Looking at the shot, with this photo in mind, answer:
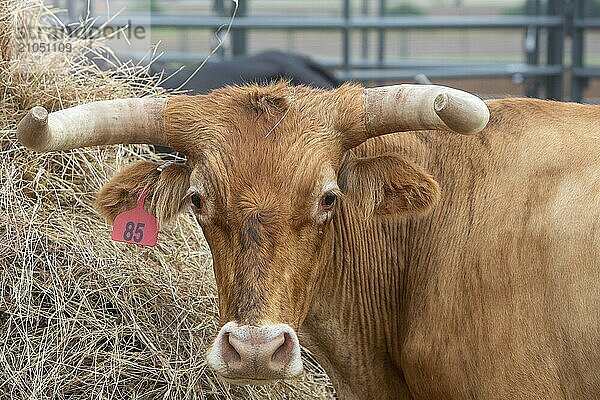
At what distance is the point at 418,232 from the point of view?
4348 millimetres

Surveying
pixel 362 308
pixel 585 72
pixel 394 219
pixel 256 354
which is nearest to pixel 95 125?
pixel 256 354

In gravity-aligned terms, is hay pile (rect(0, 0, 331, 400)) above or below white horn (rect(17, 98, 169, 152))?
below

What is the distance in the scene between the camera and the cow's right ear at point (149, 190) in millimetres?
4246

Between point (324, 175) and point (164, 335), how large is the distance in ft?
5.36

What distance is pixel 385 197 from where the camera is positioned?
4.15m

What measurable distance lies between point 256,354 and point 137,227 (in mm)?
1101

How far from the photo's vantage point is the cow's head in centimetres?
366

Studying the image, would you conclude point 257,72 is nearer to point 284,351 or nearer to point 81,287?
point 81,287

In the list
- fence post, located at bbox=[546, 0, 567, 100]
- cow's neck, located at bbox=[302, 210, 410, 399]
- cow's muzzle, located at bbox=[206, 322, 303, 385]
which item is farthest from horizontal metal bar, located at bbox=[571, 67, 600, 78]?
cow's muzzle, located at bbox=[206, 322, 303, 385]

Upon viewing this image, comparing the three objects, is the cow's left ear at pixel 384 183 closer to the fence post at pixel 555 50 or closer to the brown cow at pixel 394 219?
the brown cow at pixel 394 219

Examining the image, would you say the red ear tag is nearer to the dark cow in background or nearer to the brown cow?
the brown cow

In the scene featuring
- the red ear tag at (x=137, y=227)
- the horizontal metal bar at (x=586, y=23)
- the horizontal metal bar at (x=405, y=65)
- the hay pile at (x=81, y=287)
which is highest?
the horizontal metal bar at (x=586, y=23)

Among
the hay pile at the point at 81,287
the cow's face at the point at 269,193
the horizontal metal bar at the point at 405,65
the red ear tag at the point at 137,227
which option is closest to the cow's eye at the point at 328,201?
the cow's face at the point at 269,193

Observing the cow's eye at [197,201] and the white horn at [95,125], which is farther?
the cow's eye at [197,201]
